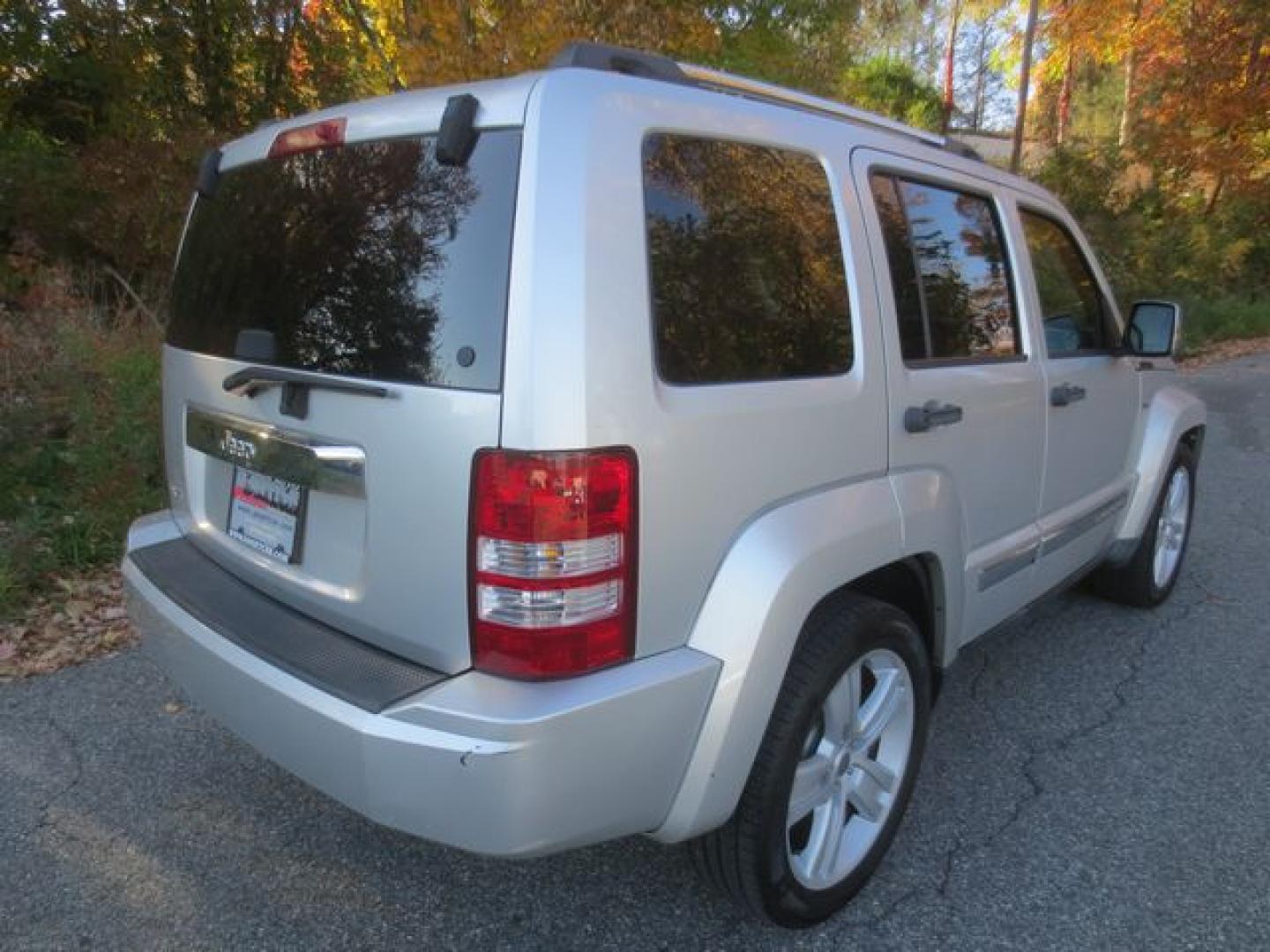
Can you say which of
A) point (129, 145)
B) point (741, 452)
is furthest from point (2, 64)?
point (741, 452)

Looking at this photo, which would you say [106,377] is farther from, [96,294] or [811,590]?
[811,590]

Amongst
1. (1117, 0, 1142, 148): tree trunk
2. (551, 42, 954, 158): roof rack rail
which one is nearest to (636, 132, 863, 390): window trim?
(551, 42, 954, 158): roof rack rail

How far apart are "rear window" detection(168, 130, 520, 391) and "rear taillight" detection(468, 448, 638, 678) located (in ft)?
0.67

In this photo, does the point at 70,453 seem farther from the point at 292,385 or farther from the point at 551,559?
the point at 551,559

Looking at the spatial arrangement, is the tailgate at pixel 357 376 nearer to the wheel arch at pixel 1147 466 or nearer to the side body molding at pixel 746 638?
the side body molding at pixel 746 638

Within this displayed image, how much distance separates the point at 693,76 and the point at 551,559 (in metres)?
1.20

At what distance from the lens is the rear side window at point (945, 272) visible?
2.43m

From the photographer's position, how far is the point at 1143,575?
4.16 meters

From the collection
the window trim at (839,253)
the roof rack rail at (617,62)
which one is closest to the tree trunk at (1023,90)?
the window trim at (839,253)

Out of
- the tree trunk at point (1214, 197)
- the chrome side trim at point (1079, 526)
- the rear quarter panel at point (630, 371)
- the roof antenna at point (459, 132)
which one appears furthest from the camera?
the tree trunk at point (1214, 197)

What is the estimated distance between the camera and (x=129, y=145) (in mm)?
8477

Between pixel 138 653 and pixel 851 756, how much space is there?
2.91m

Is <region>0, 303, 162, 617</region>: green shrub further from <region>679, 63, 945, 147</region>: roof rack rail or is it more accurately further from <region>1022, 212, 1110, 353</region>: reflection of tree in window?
<region>1022, 212, 1110, 353</region>: reflection of tree in window

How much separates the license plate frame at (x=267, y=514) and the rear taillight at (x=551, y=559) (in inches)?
23.4
